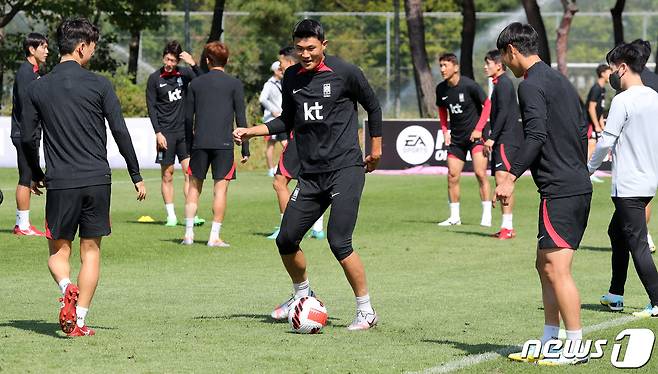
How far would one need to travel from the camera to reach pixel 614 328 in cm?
972

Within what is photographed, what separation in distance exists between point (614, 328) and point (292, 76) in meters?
2.95

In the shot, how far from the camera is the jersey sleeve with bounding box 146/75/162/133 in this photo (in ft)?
56.7

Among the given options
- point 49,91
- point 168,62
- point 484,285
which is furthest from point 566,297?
point 168,62

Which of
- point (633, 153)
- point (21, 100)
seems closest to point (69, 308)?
point (633, 153)

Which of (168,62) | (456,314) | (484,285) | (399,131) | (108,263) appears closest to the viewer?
(456,314)

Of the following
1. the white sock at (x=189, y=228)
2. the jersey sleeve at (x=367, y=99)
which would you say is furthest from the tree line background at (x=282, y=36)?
the jersey sleeve at (x=367, y=99)

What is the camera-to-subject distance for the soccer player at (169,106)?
17.3 metres

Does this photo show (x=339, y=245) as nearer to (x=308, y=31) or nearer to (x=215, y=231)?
(x=308, y=31)

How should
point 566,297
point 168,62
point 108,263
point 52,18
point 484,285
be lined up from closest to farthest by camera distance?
point 566,297, point 484,285, point 108,263, point 168,62, point 52,18

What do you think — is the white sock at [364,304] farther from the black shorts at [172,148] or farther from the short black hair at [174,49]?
the black shorts at [172,148]

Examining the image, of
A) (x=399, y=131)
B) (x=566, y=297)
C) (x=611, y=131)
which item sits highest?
(x=611, y=131)

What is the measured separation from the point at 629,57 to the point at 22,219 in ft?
29.1

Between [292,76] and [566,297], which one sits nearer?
[566,297]

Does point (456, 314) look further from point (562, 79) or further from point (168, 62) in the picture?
point (168, 62)
